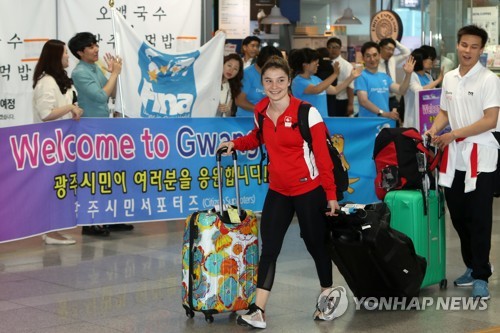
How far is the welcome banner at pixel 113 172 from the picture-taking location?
30.8 ft

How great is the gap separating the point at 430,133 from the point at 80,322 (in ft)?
9.65

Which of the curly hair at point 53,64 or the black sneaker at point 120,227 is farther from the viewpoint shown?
the black sneaker at point 120,227

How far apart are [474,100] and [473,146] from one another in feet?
1.12

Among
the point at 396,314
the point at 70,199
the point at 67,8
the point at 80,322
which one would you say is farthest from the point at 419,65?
the point at 80,322

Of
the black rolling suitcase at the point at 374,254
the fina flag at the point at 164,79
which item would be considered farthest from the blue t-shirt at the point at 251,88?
the black rolling suitcase at the point at 374,254

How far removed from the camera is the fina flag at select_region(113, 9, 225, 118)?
1059cm

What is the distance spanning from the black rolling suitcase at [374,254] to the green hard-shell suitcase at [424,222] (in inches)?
16.3

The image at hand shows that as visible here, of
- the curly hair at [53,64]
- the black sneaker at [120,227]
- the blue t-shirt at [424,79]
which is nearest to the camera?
the curly hair at [53,64]

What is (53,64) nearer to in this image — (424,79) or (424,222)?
(424,222)

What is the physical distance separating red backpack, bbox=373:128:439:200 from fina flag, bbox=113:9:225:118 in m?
3.59

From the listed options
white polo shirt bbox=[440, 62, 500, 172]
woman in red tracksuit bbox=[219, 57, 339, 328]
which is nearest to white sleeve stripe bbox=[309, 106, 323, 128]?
woman in red tracksuit bbox=[219, 57, 339, 328]

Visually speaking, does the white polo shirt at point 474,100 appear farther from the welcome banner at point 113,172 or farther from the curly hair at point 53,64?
the curly hair at point 53,64

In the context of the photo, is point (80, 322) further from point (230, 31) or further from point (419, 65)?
point (230, 31)

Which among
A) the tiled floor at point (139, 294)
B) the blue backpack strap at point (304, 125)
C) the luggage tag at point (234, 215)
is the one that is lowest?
the tiled floor at point (139, 294)
